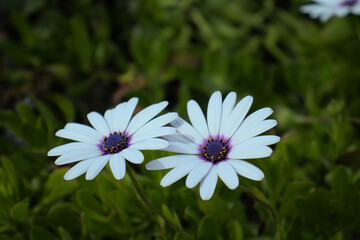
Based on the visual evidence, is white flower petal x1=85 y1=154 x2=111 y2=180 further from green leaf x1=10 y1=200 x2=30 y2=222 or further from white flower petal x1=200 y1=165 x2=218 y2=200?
green leaf x1=10 y1=200 x2=30 y2=222

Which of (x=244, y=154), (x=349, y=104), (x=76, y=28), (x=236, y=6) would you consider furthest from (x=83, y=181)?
(x=236, y=6)

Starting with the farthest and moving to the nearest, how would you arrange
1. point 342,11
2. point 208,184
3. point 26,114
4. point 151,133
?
Result: point 342,11 < point 26,114 < point 151,133 < point 208,184

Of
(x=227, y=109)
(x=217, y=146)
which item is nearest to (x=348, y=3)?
(x=227, y=109)

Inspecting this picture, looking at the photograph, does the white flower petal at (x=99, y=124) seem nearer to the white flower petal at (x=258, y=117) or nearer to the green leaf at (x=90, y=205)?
the green leaf at (x=90, y=205)

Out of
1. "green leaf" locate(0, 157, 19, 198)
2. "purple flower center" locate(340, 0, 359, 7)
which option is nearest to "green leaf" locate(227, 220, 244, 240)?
"green leaf" locate(0, 157, 19, 198)

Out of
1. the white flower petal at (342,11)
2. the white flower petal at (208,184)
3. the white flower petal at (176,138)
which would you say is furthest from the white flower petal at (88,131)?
the white flower petal at (342,11)

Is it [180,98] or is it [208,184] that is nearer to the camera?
[208,184]

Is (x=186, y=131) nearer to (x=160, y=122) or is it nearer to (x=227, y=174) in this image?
(x=160, y=122)
